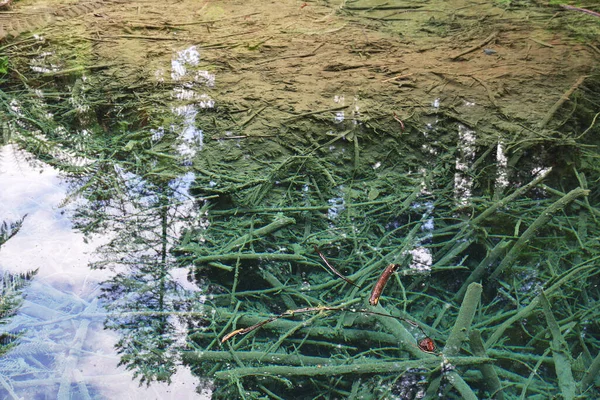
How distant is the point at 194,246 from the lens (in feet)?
6.83

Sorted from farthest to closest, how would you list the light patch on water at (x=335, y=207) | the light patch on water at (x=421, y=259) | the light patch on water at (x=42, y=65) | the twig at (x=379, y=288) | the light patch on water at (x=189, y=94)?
the light patch on water at (x=42, y=65) < the light patch on water at (x=189, y=94) < the light patch on water at (x=335, y=207) < the light patch on water at (x=421, y=259) < the twig at (x=379, y=288)

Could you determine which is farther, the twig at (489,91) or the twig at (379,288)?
the twig at (489,91)

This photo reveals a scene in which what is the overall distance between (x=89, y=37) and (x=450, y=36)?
2.20m

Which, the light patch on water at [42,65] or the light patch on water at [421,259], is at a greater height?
the light patch on water at [42,65]

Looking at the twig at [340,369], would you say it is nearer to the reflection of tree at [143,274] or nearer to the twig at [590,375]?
the reflection of tree at [143,274]

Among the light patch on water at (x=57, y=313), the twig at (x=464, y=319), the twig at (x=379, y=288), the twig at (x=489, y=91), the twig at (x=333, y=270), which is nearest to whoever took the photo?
the twig at (x=464, y=319)

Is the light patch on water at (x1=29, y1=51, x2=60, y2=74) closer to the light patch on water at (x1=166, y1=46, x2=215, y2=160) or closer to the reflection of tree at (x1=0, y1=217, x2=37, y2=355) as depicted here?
the light patch on water at (x1=166, y1=46, x2=215, y2=160)

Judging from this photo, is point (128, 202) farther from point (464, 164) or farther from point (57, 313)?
point (464, 164)

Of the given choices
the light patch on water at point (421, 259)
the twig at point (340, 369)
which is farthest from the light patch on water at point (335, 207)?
the twig at point (340, 369)

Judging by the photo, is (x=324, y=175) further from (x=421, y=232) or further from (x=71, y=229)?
(x=71, y=229)

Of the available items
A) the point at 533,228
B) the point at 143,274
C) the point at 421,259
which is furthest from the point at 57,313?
the point at 533,228

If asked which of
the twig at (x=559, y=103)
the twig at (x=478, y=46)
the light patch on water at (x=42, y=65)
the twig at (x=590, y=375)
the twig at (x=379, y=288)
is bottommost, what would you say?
the twig at (x=590, y=375)

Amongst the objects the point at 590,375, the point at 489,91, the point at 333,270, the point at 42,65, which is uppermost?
the point at 42,65

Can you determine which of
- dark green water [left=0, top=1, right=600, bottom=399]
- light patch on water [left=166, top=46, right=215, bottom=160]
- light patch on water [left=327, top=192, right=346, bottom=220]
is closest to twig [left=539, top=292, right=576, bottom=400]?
dark green water [left=0, top=1, right=600, bottom=399]
